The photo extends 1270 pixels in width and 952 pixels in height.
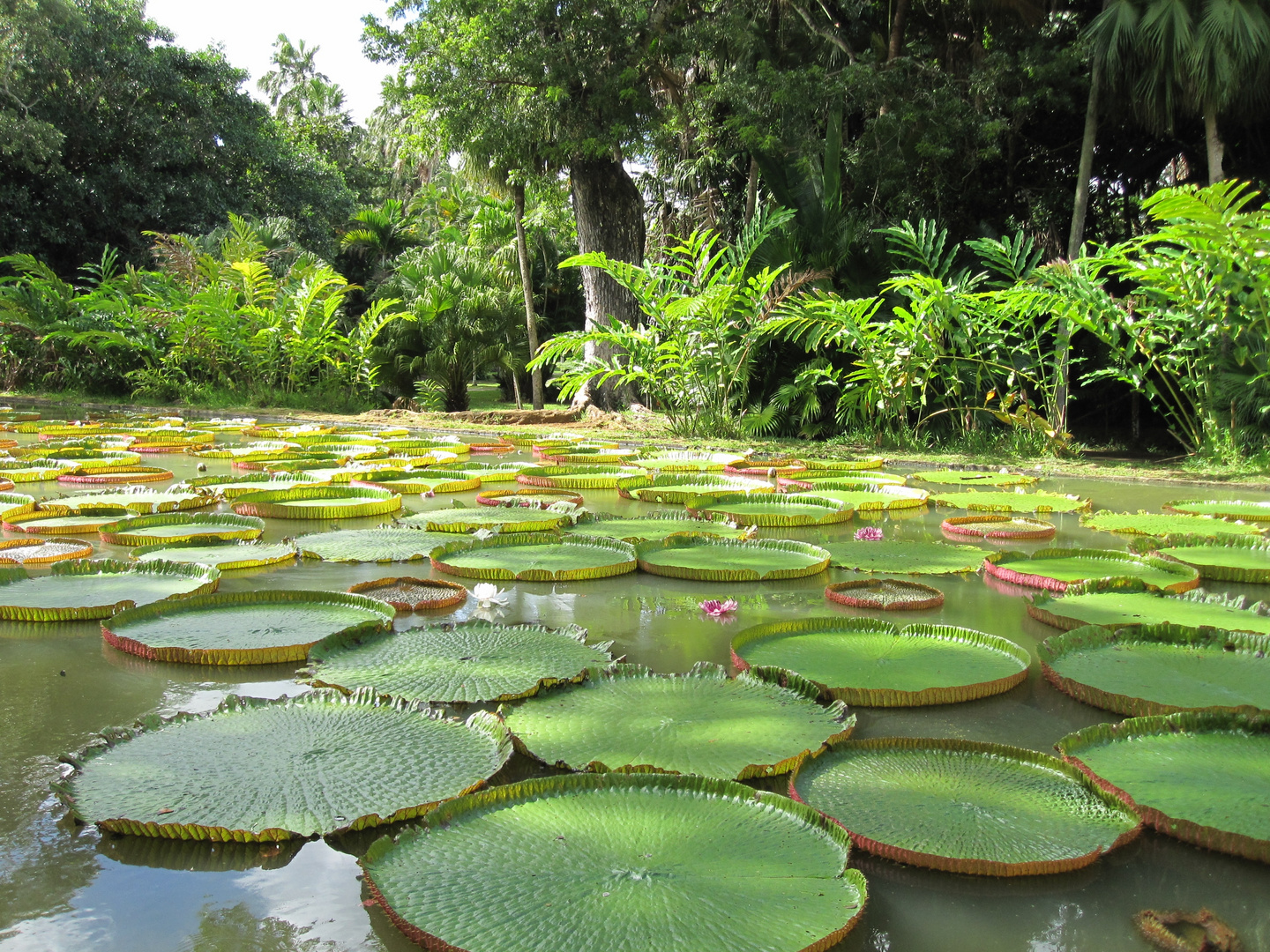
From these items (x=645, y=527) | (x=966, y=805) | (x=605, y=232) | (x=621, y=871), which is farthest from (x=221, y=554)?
(x=605, y=232)

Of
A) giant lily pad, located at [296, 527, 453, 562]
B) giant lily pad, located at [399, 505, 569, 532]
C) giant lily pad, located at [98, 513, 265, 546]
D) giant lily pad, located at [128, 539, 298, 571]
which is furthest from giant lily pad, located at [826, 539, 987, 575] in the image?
giant lily pad, located at [98, 513, 265, 546]

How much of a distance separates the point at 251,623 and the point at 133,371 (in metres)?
11.8

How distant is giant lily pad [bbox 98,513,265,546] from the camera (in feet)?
10.7

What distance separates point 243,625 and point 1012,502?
3.64 metres

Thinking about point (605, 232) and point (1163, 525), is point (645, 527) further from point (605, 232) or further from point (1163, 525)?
point (605, 232)

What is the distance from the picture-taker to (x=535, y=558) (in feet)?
10.1

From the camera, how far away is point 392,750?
150cm

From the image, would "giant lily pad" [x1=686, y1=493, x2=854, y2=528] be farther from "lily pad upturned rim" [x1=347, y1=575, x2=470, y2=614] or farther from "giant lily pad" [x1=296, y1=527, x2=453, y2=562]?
"lily pad upturned rim" [x1=347, y1=575, x2=470, y2=614]

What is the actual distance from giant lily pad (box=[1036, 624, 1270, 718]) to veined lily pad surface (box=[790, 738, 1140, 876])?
47cm

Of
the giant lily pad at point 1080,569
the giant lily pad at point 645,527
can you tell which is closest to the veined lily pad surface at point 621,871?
the giant lily pad at point 1080,569

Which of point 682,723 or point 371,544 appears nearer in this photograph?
point 682,723

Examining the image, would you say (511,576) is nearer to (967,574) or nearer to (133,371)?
(967,574)

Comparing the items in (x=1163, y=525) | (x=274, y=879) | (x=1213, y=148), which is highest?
(x=1213, y=148)

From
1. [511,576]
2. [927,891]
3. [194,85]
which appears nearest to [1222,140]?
[511,576]
